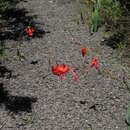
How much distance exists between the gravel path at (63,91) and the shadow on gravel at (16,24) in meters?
0.19

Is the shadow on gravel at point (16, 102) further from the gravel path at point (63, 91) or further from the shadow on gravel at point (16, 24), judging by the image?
the shadow on gravel at point (16, 24)

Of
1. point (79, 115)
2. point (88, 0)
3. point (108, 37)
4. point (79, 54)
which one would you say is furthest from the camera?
point (88, 0)

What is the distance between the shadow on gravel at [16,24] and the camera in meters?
5.02

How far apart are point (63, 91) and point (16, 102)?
0.55 metres

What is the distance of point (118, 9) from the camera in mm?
5418

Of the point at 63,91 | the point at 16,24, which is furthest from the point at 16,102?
the point at 16,24

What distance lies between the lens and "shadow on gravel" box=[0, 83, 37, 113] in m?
3.44

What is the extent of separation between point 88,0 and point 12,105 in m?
3.27

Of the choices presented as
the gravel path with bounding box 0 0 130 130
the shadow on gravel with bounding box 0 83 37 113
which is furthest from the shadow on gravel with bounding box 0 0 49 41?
the shadow on gravel with bounding box 0 83 37 113

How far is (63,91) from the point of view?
3.72m

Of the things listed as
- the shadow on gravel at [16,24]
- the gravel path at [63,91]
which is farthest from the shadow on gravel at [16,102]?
the shadow on gravel at [16,24]

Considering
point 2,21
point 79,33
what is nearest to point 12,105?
point 79,33

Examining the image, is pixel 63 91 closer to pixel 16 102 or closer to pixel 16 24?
pixel 16 102

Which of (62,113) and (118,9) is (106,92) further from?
(118,9)
